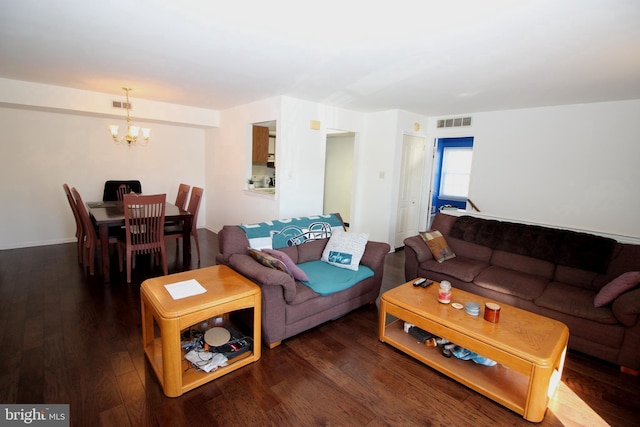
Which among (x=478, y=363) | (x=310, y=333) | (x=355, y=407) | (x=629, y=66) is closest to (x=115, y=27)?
(x=310, y=333)

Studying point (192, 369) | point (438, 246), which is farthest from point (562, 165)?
point (192, 369)

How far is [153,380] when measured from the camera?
6.59 feet

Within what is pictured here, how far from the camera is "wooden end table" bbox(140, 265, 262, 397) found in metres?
1.81

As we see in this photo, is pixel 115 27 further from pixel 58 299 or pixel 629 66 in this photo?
pixel 629 66

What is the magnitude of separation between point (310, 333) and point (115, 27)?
112 inches

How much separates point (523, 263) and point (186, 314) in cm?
319

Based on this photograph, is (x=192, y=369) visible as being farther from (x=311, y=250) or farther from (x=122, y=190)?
(x=122, y=190)

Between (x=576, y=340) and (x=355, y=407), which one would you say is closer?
(x=355, y=407)

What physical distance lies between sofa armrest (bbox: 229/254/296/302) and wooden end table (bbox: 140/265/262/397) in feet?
0.17

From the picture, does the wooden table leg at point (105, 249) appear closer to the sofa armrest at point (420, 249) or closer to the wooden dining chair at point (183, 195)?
the wooden dining chair at point (183, 195)

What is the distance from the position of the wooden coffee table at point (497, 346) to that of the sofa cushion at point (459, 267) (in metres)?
0.58

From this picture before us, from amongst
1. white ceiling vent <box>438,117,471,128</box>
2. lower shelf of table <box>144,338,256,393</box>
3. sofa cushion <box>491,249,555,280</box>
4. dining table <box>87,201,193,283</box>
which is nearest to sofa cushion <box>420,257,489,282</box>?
sofa cushion <box>491,249,555,280</box>

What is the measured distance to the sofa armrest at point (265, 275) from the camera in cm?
221

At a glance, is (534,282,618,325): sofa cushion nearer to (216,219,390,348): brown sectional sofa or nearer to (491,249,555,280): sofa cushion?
(491,249,555,280): sofa cushion
